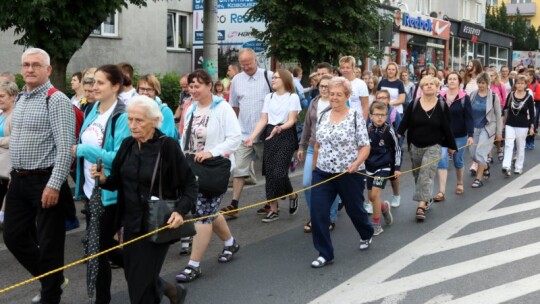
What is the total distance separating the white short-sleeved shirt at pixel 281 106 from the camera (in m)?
8.12

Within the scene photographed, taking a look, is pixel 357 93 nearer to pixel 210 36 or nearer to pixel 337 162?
pixel 337 162

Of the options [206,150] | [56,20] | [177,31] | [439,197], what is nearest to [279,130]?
[206,150]

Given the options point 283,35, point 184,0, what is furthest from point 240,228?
point 184,0

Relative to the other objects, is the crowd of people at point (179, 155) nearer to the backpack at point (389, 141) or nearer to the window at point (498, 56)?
the backpack at point (389, 141)

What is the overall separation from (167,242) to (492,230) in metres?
4.38

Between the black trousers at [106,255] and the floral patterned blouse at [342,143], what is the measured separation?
2.15 metres

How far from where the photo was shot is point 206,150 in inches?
242

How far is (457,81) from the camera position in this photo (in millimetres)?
10000

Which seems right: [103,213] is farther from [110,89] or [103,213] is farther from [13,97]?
[13,97]

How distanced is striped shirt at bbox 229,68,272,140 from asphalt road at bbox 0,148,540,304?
114 cm

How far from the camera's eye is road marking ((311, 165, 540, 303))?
220 inches

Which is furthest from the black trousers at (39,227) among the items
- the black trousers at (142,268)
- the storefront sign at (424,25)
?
the storefront sign at (424,25)

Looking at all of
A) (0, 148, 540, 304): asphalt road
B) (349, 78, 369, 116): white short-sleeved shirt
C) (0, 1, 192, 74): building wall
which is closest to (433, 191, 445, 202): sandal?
(0, 148, 540, 304): asphalt road

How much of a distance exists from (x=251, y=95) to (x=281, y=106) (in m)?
0.53
